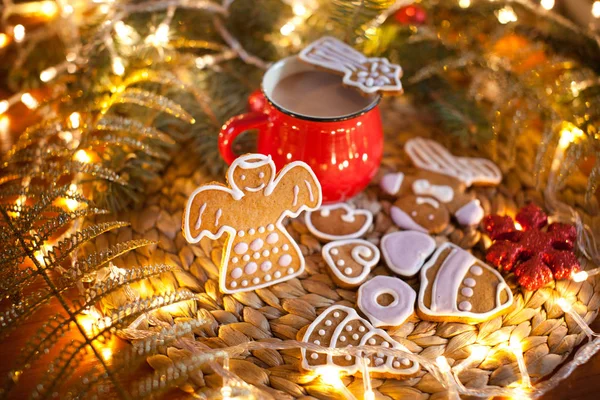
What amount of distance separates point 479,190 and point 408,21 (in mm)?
378

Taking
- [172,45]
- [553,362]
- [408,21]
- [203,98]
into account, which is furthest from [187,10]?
[553,362]

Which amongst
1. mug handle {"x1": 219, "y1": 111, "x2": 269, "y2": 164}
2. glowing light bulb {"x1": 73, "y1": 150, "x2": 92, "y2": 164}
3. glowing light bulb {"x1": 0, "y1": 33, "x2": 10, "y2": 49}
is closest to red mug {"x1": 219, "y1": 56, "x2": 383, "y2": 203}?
mug handle {"x1": 219, "y1": 111, "x2": 269, "y2": 164}

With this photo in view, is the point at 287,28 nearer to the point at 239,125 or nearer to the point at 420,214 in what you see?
the point at 239,125

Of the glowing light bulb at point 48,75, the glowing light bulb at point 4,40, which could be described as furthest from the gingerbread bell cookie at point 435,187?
the glowing light bulb at point 4,40

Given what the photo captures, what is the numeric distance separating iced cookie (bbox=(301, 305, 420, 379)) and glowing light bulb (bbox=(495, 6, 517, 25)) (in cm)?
62

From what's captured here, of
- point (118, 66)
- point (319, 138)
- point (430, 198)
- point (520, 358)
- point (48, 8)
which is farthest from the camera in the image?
point (48, 8)

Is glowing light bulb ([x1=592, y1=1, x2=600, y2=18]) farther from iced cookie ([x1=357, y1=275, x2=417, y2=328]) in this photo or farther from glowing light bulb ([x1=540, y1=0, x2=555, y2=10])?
iced cookie ([x1=357, y1=275, x2=417, y2=328])

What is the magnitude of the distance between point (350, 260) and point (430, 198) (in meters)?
0.18

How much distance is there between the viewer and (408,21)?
3.41 feet

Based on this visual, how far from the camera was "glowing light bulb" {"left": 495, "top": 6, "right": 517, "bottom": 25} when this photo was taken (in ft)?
3.15

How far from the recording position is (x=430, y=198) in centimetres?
83

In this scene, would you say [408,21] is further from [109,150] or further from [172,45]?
[109,150]

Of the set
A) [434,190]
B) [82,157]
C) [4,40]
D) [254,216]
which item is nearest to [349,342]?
[254,216]

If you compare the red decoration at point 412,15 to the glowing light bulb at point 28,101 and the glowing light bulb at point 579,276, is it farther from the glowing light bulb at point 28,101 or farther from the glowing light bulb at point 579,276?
the glowing light bulb at point 28,101
